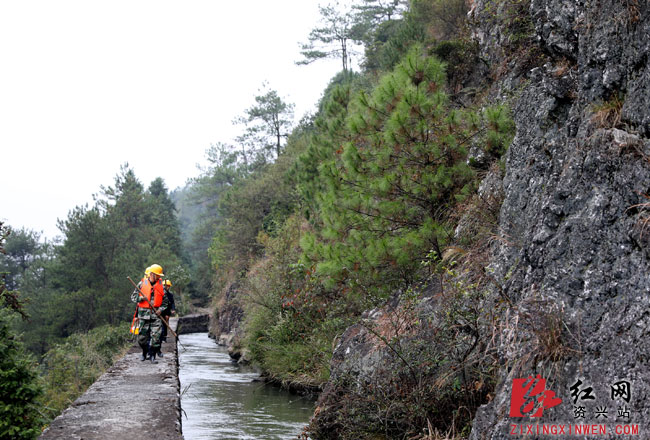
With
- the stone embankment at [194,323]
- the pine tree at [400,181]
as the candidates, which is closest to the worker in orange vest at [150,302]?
the pine tree at [400,181]

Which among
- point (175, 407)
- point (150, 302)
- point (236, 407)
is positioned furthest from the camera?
point (236, 407)

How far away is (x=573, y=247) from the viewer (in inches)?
169

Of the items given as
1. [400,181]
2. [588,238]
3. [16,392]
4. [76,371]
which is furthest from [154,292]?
[76,371]

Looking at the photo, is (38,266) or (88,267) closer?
(88,267)

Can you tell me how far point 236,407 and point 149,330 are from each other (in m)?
2.18

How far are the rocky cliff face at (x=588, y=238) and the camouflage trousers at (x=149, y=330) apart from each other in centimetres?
592

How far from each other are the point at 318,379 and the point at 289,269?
4.65m

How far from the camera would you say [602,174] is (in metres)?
4.30

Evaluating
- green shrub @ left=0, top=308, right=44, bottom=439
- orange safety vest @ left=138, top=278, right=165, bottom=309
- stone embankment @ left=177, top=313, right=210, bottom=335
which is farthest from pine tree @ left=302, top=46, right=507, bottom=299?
stone embankment @ left=177, top=313, right=210, bottom=335

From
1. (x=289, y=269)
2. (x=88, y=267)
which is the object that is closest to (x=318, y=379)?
(x=289, y=269)

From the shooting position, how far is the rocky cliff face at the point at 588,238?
3727 mm

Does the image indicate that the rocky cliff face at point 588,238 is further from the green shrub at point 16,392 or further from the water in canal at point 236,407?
the water in canal at point 236,407

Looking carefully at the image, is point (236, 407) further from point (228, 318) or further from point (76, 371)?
point (228, 318)

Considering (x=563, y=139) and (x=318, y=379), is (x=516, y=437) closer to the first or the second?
(x=563, y=139)
